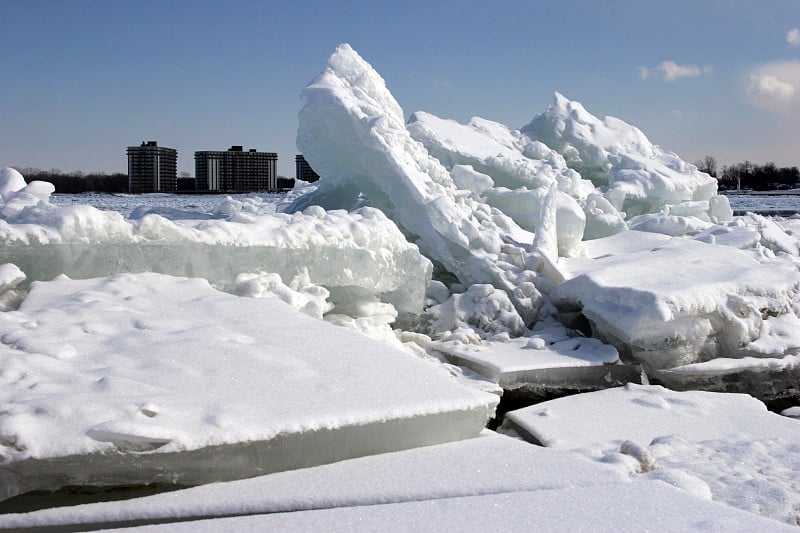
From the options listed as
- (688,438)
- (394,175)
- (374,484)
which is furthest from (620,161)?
(374,484)

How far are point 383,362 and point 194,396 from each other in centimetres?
83

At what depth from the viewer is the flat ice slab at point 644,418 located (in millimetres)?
3783

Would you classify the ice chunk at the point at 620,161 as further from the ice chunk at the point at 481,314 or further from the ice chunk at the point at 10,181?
the ice chunk at the point at 10,181

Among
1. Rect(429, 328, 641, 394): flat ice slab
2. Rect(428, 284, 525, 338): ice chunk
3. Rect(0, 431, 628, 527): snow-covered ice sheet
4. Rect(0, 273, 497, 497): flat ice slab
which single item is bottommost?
Rect(429, 328, 641, 394): flat ice slab

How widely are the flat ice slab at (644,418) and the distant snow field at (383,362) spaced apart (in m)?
0.02

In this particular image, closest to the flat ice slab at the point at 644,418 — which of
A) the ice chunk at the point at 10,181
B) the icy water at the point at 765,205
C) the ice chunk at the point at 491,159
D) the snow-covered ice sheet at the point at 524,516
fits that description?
the snow-covered ice sheet at the point at 524,516

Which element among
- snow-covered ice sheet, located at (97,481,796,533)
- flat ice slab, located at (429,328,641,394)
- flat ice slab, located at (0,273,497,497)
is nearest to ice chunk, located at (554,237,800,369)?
flat ice slab, located at (429,328,641,394)

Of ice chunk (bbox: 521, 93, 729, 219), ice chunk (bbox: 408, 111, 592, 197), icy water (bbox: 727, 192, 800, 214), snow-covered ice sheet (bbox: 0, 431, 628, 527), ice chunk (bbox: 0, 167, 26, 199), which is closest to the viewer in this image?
snow-covered ice sheet (bbox: 0, 431, 628, 527)

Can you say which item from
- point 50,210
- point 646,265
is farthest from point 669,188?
point 50,210

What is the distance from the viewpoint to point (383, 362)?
3.04 m

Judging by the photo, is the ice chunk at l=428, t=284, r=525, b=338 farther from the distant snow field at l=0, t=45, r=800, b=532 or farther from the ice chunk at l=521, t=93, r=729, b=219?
the ice chunk at l=521, t=93, r=729, b=219

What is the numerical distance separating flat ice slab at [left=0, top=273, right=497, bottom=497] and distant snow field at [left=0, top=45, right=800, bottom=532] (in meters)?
0.01

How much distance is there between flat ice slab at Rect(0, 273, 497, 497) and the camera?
225 centimetres

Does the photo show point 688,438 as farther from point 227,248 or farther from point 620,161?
point 620,161
